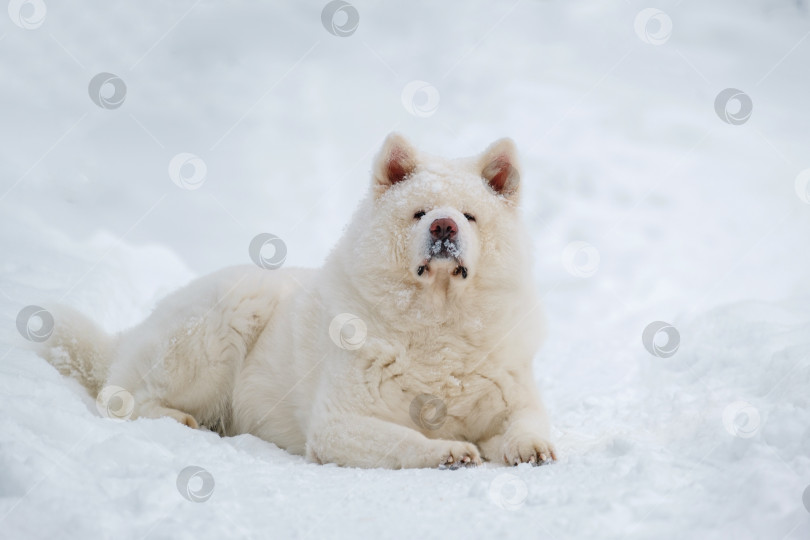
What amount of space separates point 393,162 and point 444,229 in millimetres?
870

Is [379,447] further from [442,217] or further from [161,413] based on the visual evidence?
[161,413]

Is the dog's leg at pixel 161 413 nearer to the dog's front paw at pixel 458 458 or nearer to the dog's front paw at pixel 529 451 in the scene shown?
the dog's front paw at pixel 458 458

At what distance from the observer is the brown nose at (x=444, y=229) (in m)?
3.96

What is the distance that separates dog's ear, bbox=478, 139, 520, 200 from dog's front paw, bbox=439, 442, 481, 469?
1770 millimetres

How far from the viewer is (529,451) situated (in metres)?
3.69

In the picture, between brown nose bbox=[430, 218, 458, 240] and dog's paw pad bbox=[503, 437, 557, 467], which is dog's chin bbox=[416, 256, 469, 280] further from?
dog's paw pad bbox=[503, 437, 557, 467]

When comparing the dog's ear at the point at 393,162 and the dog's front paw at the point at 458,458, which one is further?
the dog's ear at the point at 393,162

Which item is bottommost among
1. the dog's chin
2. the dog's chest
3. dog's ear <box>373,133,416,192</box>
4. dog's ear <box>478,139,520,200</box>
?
the dog's chest

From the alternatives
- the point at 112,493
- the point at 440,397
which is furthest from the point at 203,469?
the point at 440,397

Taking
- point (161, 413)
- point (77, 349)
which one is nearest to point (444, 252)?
point (161, 413)

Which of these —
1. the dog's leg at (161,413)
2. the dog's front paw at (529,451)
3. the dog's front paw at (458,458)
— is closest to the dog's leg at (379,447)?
the dog's front paw at (458,458)

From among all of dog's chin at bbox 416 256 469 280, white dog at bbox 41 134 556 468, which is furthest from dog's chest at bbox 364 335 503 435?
dog's chin at bbox 416 256 469 280

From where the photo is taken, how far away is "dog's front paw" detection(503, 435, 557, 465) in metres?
3.68

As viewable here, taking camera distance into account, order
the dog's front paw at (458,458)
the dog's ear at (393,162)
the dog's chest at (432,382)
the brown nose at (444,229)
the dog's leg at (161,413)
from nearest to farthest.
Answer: the dog's front paw at (458,458) < the brown nose at (444,229) < the dog's chest at (432,382) < the dog's ear at (393,162) < the dog's leg at (161,413)
